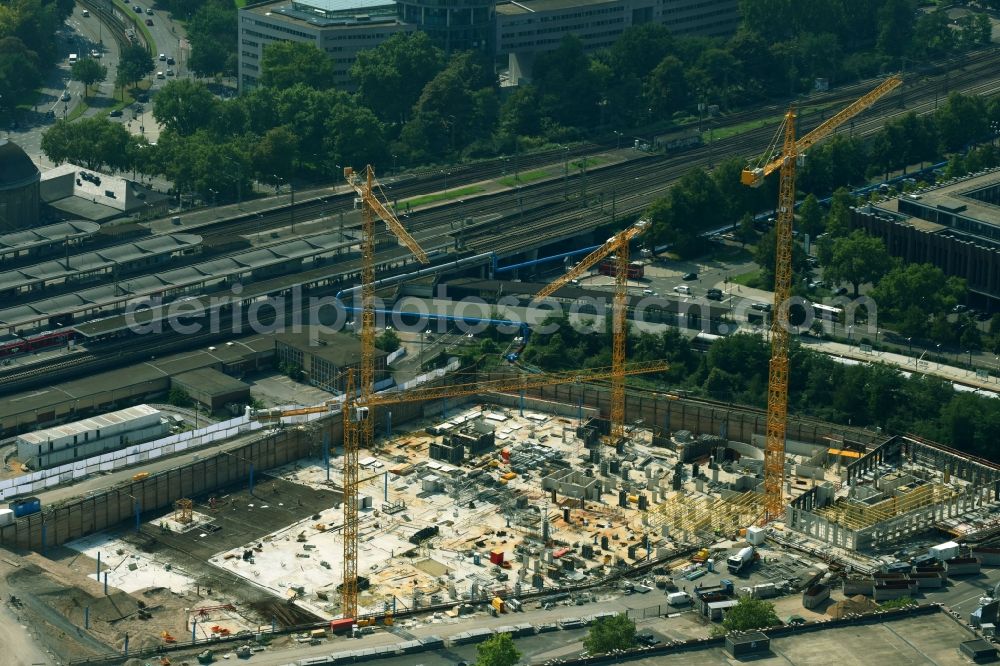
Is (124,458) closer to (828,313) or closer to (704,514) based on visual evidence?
(704,514)

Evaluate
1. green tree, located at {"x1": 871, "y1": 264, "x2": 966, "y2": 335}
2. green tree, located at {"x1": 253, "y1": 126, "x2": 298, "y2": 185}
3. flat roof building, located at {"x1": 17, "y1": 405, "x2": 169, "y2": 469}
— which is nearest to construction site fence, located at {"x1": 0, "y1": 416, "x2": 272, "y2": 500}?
flat roof building, located at {"x1": 17, "y1": 405, "x2": 169, "y2": 469}

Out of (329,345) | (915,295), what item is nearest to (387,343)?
(329,345)

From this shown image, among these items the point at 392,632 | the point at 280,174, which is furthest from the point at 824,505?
the point at 280,174

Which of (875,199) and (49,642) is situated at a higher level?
Answer: (875,199)

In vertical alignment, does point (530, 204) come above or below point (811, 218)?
below

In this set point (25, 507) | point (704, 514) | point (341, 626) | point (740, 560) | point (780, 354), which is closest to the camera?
point (341, 626)

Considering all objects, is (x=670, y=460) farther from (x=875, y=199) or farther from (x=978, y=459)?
(x=875, y=199)

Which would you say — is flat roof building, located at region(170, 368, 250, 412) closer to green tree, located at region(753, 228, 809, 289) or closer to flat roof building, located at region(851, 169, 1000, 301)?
green tree, located at region(753, 228, 809, 289)
